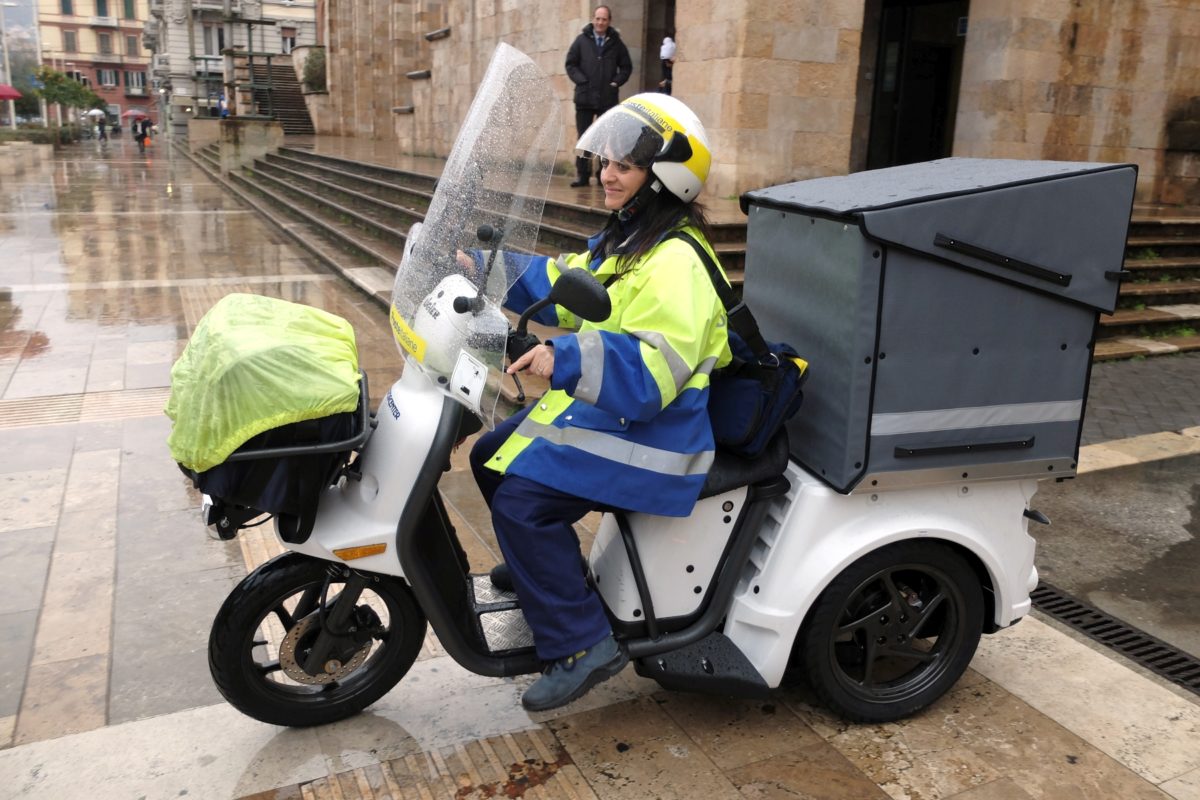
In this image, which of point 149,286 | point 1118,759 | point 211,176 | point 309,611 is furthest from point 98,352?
point 211,176

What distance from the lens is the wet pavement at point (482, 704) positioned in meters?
2.68

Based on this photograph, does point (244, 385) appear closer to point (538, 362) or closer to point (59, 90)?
point (538, 362)

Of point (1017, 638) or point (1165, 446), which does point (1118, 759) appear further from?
point (1165, 446)

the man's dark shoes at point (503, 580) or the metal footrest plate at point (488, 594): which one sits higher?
the man's dark shoes at point (503, 580)

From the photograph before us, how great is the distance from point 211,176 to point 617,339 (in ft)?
85.9

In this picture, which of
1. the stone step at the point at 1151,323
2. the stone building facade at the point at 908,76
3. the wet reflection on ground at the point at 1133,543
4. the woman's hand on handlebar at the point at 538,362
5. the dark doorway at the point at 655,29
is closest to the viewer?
the woman's hand on handlebar at the point at 538,362

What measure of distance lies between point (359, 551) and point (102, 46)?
101m

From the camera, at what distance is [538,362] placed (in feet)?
7.59

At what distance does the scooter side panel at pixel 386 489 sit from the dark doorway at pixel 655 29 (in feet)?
38.0

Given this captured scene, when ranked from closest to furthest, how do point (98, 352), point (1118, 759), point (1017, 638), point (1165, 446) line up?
1. point (1118, 759)
2. point (1017, 638)
3. point (1165, 446)
4. point (98, 352)

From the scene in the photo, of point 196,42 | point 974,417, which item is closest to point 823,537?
point 974,417

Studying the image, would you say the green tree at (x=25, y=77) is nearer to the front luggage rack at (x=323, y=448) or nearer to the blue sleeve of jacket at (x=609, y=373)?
the front luggage rack at (x=323, y=448)

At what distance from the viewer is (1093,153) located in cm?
1117

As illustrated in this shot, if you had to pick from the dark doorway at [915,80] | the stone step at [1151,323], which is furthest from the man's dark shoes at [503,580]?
the dark doorway at [915,80]
